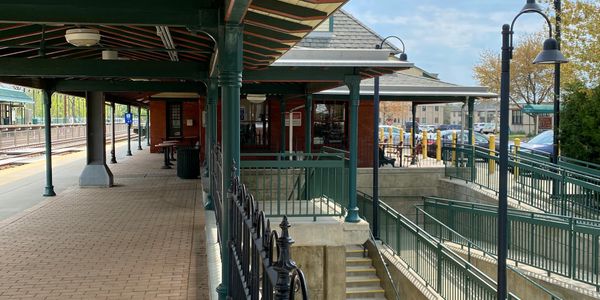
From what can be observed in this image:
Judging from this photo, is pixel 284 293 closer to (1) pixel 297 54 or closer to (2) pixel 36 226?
(1) pixel 297 54

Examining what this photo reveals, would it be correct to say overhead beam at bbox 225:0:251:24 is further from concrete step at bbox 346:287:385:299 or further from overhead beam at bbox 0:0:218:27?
concrete step at bbox 346:287:385:299

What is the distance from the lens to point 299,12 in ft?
15.1

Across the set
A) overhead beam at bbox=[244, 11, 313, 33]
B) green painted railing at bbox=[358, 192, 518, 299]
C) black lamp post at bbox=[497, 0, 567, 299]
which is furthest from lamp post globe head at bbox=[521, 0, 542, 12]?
overhead beam at bbox=[244, 11, 313, 33]

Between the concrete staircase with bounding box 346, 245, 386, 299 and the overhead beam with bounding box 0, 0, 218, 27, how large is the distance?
8.74 m

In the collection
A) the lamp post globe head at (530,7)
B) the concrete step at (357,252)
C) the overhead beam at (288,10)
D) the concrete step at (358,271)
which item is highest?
the lamp post globe head at (530,7)

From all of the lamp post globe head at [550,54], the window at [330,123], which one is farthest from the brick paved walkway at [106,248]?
the window at [330,123]

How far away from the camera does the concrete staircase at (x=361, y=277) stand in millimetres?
12586

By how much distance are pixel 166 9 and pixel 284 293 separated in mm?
3513

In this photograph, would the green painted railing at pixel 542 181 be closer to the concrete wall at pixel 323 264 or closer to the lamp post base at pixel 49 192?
the concrete wall at pixel 323 264

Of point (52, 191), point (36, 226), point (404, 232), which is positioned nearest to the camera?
point (36, 226)

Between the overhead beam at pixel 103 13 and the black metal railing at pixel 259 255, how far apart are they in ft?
4.47

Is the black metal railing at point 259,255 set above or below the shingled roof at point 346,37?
below

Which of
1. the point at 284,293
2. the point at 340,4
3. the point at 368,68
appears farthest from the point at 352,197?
the point at 284,293

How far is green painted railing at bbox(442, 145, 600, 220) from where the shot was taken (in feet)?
42.0
